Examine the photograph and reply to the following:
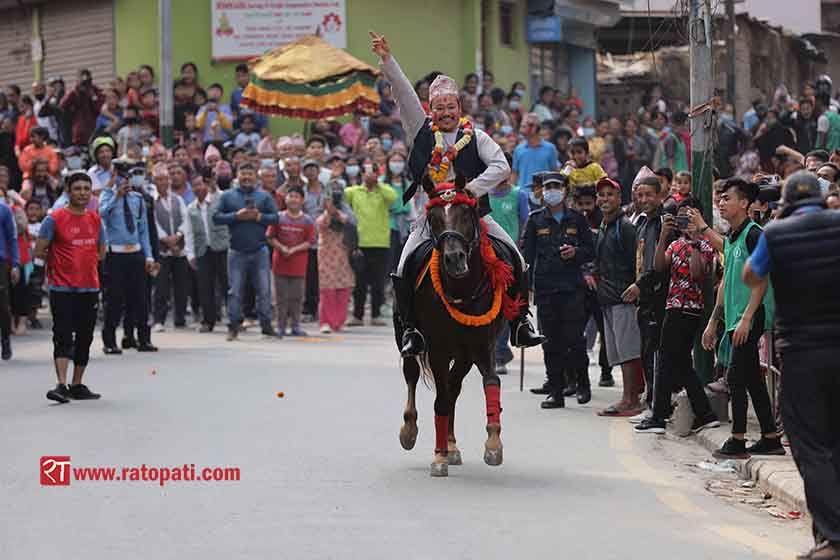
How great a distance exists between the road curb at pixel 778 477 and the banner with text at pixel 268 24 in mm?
23034

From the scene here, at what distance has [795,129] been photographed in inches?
987

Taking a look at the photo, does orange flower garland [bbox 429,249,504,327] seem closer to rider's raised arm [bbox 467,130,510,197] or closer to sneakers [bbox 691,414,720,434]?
rider's raised arm [bbox 467,130,510,197]

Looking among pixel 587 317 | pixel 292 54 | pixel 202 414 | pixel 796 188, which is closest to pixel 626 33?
pixel 292 54

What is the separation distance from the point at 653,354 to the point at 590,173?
15.0 ft

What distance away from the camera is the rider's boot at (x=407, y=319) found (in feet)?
35.3

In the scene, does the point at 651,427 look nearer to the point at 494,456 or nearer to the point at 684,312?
the point at 684,312

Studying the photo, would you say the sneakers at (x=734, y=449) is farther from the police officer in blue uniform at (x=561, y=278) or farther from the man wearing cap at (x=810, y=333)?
the man wearing cap at (x=810, y=333)

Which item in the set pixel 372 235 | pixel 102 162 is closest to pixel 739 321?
pixel 102 162

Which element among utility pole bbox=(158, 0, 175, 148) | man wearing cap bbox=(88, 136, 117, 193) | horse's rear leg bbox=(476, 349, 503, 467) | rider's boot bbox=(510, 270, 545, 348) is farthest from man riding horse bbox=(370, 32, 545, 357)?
utility pole bbox=(158, 0, 175, 148)

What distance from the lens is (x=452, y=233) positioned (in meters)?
10.1

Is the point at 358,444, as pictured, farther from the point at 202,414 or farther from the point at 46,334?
the point at 46,334

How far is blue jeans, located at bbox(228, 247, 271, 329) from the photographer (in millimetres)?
20281

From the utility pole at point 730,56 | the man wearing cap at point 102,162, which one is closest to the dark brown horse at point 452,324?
the man wearing cap at point 102,162

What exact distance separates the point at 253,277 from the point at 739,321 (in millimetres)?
10967
